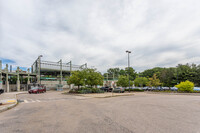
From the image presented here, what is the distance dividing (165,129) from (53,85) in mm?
50257

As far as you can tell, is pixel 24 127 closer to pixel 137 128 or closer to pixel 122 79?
pixel 137 128

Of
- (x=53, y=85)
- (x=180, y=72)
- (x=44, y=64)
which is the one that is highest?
(x=44, y=64)

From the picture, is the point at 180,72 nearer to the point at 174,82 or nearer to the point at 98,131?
the point at 174,82

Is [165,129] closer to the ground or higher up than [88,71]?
closer to the ground

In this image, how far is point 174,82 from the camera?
137 feet

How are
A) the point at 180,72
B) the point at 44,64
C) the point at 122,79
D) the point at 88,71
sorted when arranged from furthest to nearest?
the point at 44,64 < the point at 180,72 < the point at 122,79 < the point at 88,71

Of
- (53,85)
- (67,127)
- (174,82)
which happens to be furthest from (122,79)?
(67,127)

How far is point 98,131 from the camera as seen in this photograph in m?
4.73

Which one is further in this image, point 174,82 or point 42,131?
point 174,82

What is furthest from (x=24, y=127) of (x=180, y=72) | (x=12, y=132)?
(x=180, y=72)

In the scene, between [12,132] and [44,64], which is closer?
[12,132]

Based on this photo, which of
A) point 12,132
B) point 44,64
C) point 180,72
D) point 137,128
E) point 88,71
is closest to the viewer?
point 12,132

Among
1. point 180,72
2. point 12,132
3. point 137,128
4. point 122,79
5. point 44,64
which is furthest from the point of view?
point 44,64

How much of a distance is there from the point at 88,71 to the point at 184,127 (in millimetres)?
24622
